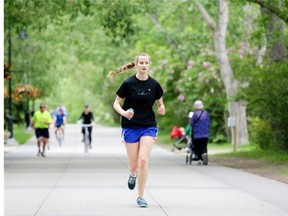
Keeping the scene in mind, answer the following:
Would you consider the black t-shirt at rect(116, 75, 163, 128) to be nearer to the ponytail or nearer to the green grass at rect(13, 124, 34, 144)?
the ponytail

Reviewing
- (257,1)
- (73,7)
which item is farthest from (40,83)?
(257,1)

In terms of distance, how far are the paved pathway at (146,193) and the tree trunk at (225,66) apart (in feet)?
41.4

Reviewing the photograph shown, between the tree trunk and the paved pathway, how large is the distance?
12626mm

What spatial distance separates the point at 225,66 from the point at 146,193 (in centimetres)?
2143

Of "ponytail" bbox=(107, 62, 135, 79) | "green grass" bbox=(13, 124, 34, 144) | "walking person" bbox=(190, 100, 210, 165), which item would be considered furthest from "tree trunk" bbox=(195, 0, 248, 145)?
"ponytail" bbox=(107, 62, 135, 79)

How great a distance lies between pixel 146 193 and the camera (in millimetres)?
15508

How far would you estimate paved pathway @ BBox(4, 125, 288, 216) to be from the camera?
41.2ft

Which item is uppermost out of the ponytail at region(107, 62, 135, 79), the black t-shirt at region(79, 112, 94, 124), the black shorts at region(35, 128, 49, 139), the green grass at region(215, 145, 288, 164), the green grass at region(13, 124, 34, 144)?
the ponytail at region(107, 62, 135, 79)

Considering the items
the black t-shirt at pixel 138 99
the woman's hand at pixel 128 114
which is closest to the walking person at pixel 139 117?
the black t-shirt at pixel 138 99

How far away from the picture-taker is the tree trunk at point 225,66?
3525 centimetres

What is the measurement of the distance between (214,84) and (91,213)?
32.0 metres

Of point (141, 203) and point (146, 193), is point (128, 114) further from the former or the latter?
point (146, 193)

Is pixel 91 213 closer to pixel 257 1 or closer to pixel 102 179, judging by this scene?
pixel 102 179

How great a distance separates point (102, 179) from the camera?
1909 cm
